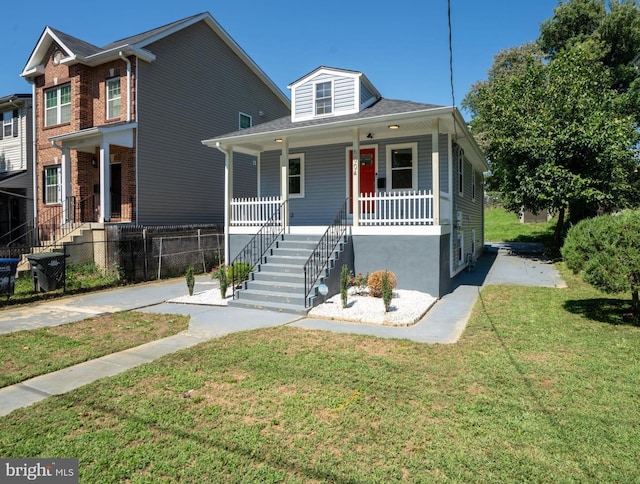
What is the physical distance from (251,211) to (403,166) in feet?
15.6

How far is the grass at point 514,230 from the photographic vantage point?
86.7ft

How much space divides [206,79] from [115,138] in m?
5.61

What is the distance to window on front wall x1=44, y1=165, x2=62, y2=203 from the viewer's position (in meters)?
16.2

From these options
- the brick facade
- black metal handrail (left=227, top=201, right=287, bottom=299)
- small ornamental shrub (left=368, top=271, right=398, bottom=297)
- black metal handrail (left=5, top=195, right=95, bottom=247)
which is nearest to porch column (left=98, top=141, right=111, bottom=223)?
the brick facade

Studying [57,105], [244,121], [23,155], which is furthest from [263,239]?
[23,155]

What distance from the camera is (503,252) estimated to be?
20188mm

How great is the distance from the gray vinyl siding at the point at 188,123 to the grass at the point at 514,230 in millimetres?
17902

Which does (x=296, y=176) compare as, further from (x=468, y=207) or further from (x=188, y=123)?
(x=468, y=207)

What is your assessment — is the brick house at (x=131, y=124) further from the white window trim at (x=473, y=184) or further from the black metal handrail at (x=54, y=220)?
the white window trim at (x=473, y=184)

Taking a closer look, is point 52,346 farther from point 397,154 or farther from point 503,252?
point 503,252

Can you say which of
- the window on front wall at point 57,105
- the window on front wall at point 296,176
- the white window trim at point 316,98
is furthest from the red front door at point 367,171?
the window on front wall at point 57,105

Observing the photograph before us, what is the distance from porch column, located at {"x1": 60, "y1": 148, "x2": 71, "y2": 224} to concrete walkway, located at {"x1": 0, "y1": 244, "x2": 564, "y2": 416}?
576 cm

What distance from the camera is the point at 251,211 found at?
1208 centimetres

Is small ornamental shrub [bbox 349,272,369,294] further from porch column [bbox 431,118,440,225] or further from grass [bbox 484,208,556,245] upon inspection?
grass [bbox 484,208,556,245]
